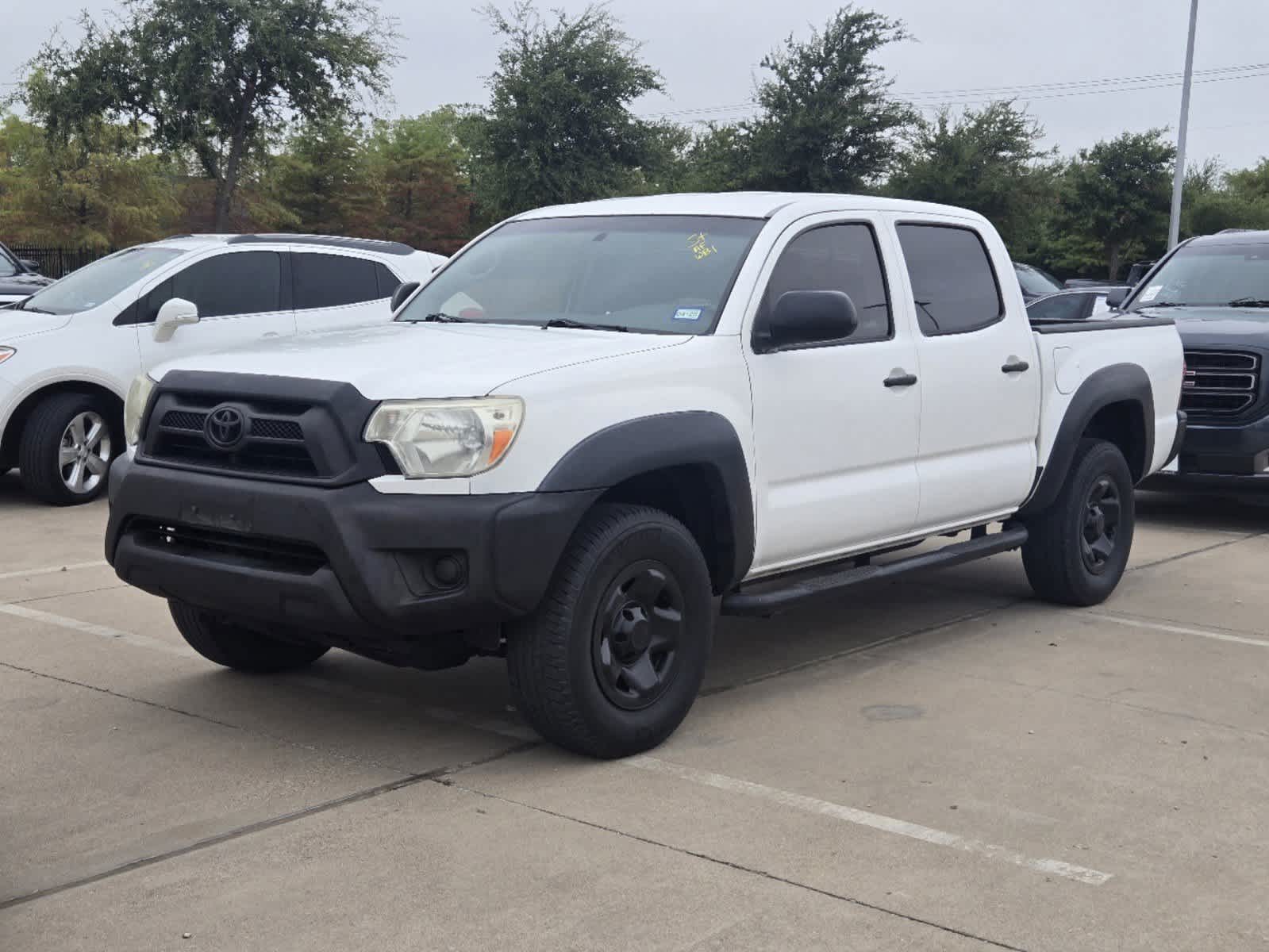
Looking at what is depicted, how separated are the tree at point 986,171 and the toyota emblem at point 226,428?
39.0 m

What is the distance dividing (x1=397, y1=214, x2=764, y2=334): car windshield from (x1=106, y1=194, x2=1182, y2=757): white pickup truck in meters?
0.01

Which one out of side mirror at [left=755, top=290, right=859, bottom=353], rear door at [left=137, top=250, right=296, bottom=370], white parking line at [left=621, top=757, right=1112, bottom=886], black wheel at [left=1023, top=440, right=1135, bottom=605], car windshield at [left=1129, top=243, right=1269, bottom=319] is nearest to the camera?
white parking line at [left=621, top=757, right=1112, bottom=886]

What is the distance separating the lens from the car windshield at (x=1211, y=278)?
11516 millimetres

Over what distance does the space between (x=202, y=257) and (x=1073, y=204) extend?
39.7 meters

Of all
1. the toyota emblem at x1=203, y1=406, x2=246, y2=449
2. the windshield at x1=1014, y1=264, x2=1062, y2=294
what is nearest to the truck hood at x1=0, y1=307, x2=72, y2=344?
the toyota emblem at x1=203, y1=406, x2=246, y2=449

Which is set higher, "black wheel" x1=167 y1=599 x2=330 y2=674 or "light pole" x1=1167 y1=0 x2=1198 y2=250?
"light pole" x1=1167 y1=0 x2=1198 y2=250

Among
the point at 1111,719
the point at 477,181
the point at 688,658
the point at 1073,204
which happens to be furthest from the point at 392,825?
the point at 1073,204

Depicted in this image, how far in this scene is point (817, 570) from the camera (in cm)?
648

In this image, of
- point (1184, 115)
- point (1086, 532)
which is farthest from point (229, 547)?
point (1184, 115)

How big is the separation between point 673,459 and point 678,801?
43.7 inches

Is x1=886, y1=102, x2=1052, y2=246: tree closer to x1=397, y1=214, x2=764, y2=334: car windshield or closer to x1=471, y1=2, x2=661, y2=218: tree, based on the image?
x1=471, y1=2, x2=661, y2=218: tree

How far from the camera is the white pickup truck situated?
4.77 metres

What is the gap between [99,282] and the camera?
11180 millimetres

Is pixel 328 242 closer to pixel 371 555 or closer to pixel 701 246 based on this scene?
pixel 701 246
